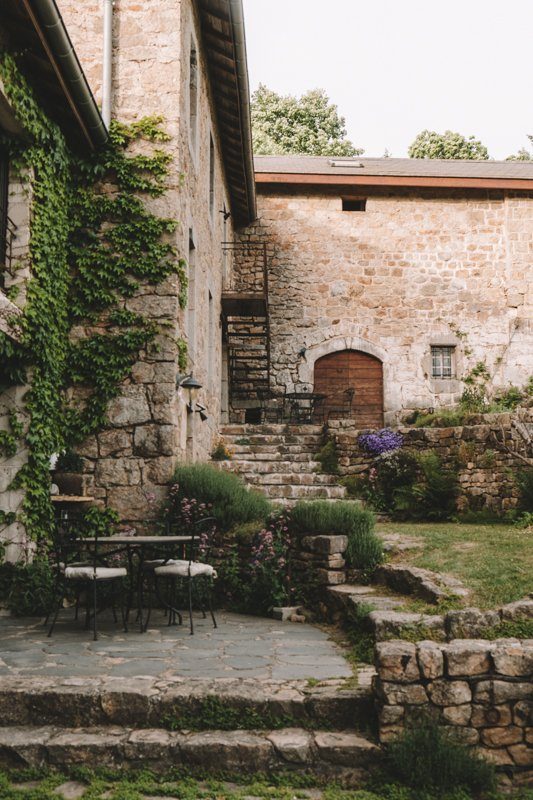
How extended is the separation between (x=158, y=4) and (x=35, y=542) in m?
5.88

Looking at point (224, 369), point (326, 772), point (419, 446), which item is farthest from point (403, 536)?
point (224, 369)

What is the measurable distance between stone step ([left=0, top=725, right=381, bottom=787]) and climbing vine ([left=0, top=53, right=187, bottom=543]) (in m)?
3.23

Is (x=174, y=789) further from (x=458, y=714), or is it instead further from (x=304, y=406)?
(x=304, y=406)

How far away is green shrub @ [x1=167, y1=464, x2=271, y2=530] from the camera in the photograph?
7227 mm

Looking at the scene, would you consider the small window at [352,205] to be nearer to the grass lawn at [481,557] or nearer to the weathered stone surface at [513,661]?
the grass lawn at [481,557]

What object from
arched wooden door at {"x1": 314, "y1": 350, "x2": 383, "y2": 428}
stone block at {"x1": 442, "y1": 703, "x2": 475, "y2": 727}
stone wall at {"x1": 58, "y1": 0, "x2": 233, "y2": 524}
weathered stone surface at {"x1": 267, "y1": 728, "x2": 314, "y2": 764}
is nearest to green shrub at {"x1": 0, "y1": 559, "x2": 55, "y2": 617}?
stone wall at {"x1": 58, "y1": 0, "x2": 233, "y2": 524}

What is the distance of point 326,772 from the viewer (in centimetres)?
369

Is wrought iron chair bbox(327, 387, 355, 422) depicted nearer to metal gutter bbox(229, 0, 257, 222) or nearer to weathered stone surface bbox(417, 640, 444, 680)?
metal gutter bbox(229, 0, 257, 222)

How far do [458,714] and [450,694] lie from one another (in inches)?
4.1

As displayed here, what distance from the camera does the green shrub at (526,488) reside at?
924 cm

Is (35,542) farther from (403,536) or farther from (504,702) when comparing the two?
(504,702)

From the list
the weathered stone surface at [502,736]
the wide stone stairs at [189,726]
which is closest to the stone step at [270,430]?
the wide stone stairs at [189,726]

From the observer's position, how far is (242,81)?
10.4 m

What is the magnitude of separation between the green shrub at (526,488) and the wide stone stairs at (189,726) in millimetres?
5811
